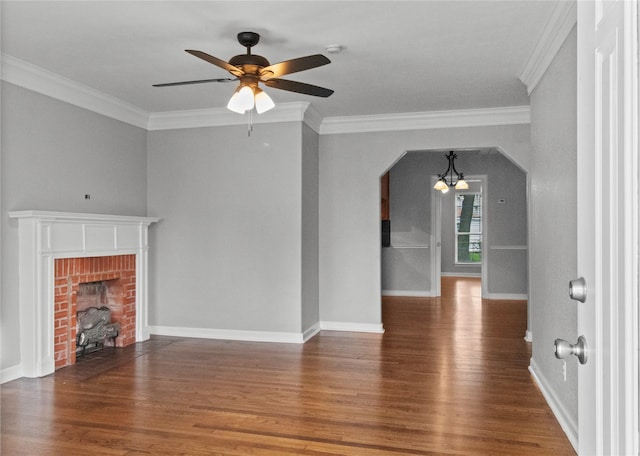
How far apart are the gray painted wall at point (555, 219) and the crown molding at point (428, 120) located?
4.71ft

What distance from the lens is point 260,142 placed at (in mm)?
5227

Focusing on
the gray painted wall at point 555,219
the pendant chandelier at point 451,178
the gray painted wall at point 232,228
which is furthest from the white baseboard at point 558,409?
the pendant chandelier at point 451,178

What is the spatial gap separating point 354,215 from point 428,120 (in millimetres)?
1370

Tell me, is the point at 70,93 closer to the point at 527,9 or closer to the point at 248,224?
the point at 248,224

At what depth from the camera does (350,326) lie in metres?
5.66

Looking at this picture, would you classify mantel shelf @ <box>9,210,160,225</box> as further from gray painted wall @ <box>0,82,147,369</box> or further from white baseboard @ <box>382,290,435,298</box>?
white baseboard @ <box>382,290,435,298</box>

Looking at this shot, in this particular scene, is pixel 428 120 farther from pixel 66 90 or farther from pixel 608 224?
pixel 608 224

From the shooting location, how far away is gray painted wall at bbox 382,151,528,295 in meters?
8.44

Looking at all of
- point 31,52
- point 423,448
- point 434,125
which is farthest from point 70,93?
point 423,448

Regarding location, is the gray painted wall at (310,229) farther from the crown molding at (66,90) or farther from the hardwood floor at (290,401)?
the crown molding at (66,90)

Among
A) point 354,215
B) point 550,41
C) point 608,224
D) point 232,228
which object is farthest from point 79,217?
point 608,224

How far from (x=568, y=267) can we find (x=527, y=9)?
1568 mm

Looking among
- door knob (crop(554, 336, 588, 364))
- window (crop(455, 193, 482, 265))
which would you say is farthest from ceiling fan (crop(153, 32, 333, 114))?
window (crop(455, 193, 482, 265))

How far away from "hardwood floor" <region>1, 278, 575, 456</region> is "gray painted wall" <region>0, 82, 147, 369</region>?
1009 millimetres
